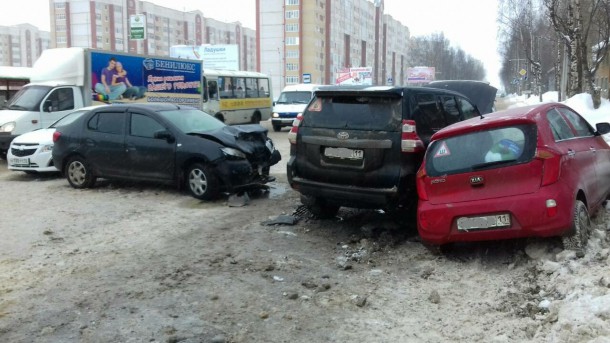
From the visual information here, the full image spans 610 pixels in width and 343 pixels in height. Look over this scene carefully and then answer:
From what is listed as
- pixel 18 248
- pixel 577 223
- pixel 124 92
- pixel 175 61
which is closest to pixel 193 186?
pixel 18 248

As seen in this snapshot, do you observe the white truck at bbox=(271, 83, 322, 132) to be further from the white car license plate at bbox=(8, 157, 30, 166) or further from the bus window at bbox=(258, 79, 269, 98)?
the white car license plate at bbox=(8, 157, 30, 166)

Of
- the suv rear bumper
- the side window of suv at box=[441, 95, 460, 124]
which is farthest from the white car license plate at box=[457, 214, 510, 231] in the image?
the side window of suv at box=[441, 95, 460, 124]

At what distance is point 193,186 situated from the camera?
884cm

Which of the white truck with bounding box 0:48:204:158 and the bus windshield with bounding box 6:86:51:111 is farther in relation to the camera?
the bus windshield with bounding box 6:86:51:111

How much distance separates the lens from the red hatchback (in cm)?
495

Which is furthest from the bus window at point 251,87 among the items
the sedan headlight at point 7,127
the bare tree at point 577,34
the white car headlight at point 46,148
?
the white car headlight at point 46,148

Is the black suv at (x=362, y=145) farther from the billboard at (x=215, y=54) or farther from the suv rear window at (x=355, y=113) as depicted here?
the billboard at (x=215, y=54)

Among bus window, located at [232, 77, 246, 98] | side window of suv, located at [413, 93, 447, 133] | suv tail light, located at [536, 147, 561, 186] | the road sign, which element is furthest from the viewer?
the road sign

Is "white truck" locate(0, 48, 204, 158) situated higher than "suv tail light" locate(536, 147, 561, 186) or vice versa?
"white truck" locate(0, 48, 204, 158)

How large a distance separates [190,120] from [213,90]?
1258cm

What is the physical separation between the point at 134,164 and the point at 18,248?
326 cm

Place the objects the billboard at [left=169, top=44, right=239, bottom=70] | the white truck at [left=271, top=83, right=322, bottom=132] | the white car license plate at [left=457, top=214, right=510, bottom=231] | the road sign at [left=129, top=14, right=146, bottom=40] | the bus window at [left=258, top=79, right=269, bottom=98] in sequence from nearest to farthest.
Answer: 1. the white car license plate at [left=457, top=214, right=510, bottom=231]
2. the white truck at [left=271, top=83, right=322, bottom=132]
3. the bus window at [left=258, top=79, right=269, bottom=98]
4. the road sign at [left=129, top=14, right=146, bottom=40]
5. the billboard at [left=169, top=44, right=239, bottom=70]

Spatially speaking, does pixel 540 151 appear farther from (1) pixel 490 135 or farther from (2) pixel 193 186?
(2) pixel 193 186

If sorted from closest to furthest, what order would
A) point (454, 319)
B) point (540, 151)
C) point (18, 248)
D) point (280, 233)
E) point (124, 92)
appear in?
point (454, 319), point (540, 151), point (18, 248), point (280, 233), point (124, 92)
